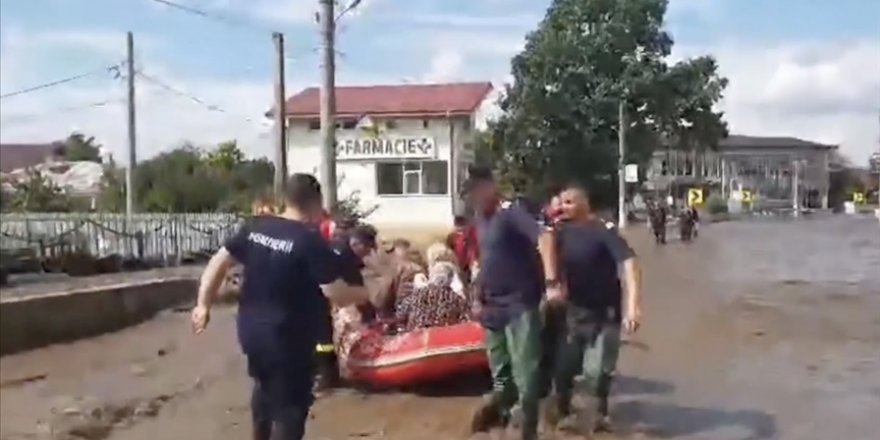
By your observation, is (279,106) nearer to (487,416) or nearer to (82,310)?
(82,310)

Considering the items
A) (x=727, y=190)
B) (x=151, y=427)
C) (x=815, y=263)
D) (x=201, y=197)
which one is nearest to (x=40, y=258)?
(x=151, y=427)

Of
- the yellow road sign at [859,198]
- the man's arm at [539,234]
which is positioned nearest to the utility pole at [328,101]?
the man's arm at [539,234]

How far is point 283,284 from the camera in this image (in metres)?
6.09

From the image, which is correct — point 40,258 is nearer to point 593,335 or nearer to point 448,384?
point 448,384

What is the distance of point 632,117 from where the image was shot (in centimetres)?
6256

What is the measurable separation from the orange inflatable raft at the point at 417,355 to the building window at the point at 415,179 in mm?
40690

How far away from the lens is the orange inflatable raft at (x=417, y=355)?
9.92m

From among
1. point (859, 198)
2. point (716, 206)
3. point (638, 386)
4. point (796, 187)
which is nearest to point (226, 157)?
point (638, 386)

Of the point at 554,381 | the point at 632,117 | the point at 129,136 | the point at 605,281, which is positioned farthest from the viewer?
the point at 632,117

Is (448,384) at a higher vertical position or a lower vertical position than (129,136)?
lower

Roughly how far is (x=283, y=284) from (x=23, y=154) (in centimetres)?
782

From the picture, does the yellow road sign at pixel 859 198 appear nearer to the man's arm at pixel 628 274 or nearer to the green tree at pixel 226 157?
the green tree at pixel 226 157

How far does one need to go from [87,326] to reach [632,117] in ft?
161

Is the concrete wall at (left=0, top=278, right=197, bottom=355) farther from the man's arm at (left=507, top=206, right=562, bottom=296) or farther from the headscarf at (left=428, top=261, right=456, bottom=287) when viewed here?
the man's arm at (left=507, top=206, right=562, bottom=296)
